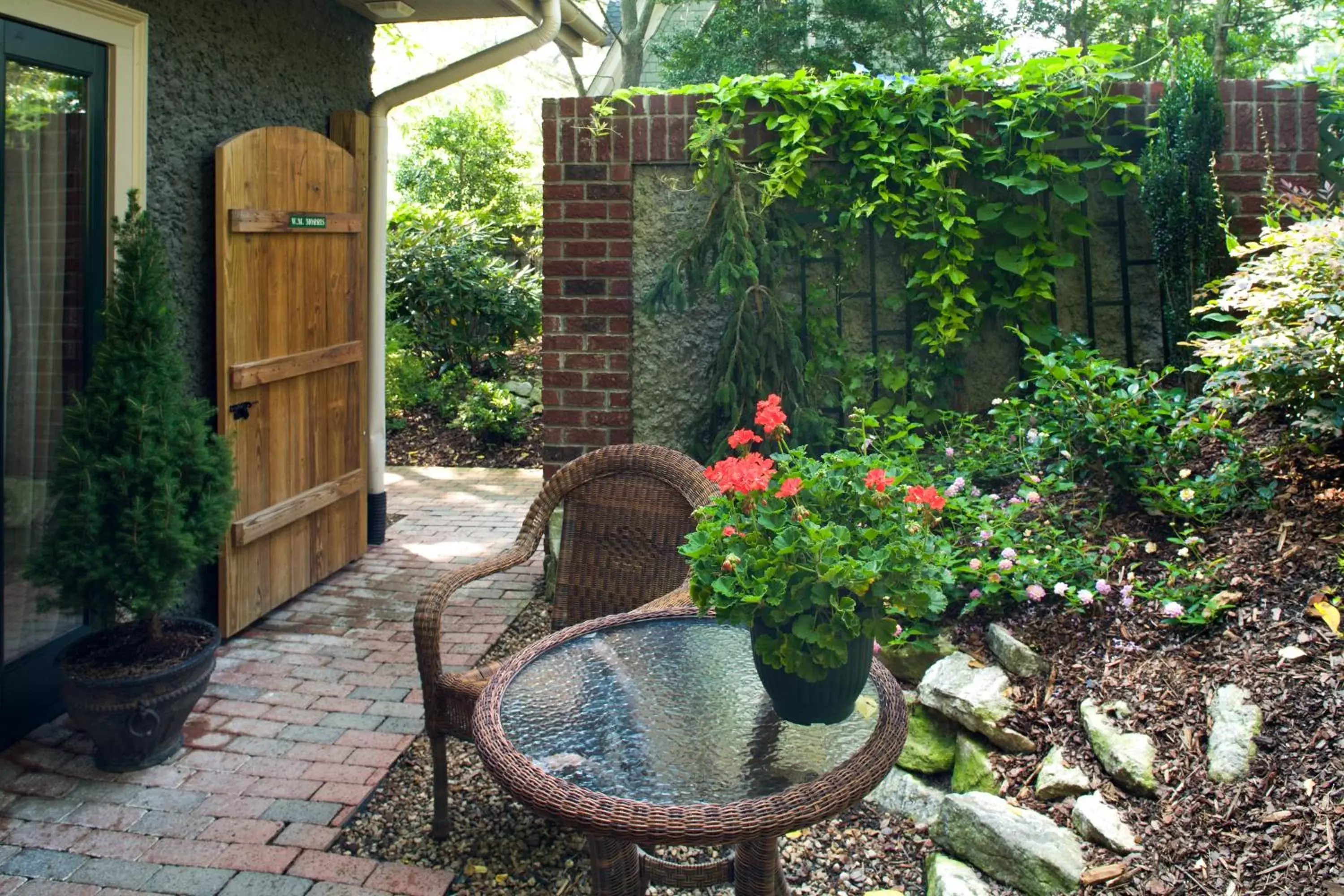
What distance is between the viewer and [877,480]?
6.40 feet

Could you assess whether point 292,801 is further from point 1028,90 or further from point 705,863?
point 1028,90

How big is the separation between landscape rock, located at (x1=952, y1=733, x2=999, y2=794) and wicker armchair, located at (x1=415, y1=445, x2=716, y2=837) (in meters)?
0.83

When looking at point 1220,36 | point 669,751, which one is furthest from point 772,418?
point 1220,36

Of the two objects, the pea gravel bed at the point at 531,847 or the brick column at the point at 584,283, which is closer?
the pea gravel bed at the point at 531,847

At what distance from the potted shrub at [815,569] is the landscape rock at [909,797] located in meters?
0.85

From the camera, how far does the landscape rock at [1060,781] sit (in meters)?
2.52

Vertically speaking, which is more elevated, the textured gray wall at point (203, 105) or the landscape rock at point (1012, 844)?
the textured gray wall at point (203, 105)

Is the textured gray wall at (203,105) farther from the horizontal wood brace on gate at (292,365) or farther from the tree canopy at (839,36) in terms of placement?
the tree canopy at (839,36)

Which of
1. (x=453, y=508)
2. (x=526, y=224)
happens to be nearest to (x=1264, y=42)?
(x=526, y=224)

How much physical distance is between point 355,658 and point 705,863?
1.94 metres

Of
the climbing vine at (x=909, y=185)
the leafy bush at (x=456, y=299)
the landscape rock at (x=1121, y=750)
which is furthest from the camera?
the leafy bush at (x=456, y=299)

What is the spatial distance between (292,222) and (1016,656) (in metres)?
3.18

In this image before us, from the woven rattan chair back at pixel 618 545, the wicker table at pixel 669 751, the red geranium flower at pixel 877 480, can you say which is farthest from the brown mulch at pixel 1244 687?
the red geranium flower at pixel 877 480

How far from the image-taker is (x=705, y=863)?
2514 millimetres
